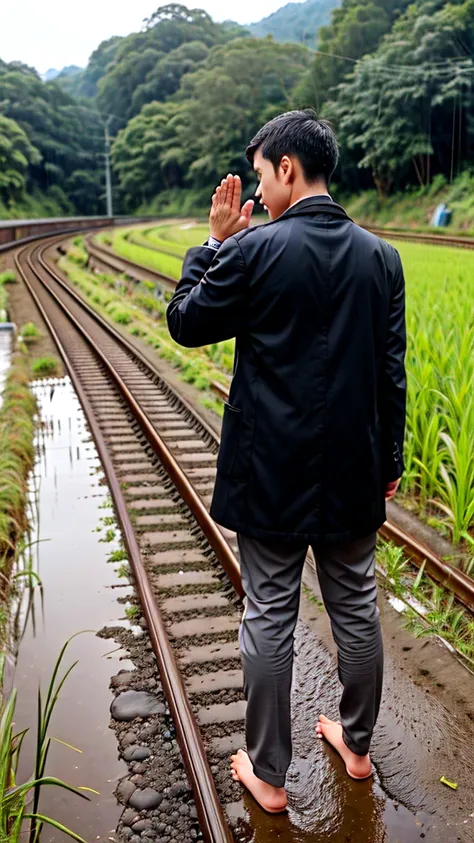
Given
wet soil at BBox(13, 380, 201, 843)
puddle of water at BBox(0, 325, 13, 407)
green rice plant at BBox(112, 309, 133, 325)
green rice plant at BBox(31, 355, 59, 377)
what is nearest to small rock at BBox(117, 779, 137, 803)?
wet soil at BBox(13, 380, 201, 843)

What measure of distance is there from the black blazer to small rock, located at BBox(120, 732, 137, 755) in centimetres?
118

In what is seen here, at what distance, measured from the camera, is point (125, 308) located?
14953 millimetres

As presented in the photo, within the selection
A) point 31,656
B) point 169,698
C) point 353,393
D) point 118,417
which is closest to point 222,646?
point 169,698

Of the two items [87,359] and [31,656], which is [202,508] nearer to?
[31,656]

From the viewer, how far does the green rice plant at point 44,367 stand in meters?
9.16

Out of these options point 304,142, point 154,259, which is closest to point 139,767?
point 304,142

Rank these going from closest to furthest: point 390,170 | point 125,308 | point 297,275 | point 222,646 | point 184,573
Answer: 1. point 297,275
2. point 222,646
3. point 184,573
4. point 125,308
5. point 390,170

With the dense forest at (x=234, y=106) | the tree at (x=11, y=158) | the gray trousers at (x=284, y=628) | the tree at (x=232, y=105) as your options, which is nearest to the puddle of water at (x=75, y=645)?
the gray trousers at (x=284, y=628)

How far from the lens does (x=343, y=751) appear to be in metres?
2.41

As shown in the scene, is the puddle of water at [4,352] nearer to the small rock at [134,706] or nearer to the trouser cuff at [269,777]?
the small rock at [134,706]

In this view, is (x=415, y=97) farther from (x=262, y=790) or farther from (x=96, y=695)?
(x=262, y=790)

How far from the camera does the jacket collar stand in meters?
1.82

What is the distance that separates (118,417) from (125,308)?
26.6ft

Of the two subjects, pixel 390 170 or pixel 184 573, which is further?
pixel 390 170
